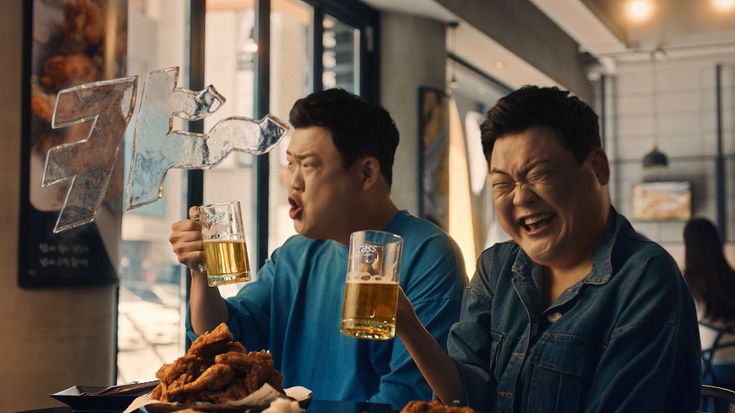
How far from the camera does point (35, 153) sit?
288cm

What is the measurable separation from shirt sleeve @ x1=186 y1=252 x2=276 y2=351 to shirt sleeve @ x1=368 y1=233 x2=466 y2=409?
0.36 metres

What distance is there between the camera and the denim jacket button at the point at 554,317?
65.1 inches

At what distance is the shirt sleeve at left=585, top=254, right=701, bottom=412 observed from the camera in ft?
4.80

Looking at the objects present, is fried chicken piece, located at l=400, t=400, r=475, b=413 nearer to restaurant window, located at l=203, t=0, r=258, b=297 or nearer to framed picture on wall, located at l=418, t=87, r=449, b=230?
restaurant window, located at l=203, t=0, r=258, b=297

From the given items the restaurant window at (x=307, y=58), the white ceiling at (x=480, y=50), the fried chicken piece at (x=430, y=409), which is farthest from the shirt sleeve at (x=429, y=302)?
the white ceiling at (x=480, y=50)

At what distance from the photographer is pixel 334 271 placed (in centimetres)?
226

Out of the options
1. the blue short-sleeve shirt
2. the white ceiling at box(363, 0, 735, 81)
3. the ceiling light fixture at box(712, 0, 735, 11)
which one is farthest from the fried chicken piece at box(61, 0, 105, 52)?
the ceiling light fixture at box(712, 0, 735, 11)

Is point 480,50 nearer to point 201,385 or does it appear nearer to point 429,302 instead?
point 429,302

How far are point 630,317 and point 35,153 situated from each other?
214 cm

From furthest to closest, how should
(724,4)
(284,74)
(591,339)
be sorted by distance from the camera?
(724,4)
(284,74)
(591,339)

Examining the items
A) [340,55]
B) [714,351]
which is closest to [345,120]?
[714,351]

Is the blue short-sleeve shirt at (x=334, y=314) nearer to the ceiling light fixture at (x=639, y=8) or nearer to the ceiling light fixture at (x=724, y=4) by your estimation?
the ceiling light fixture at (x=639, y=8)

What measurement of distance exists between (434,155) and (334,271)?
12.9ft

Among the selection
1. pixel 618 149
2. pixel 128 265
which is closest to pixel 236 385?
pixel 128 265
